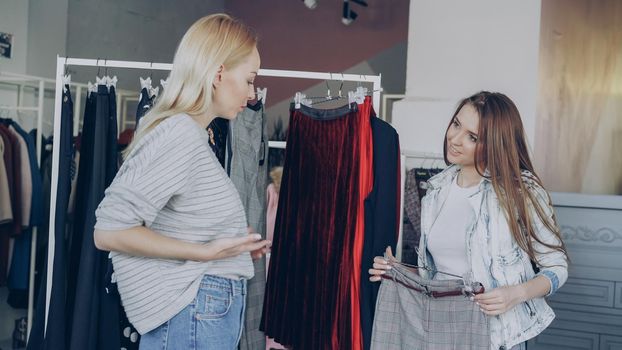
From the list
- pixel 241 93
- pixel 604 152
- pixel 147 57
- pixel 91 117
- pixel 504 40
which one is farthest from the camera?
pixel 147 57

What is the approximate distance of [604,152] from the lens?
4395mm

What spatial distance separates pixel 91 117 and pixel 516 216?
1.82 m

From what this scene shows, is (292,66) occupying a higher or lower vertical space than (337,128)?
higher

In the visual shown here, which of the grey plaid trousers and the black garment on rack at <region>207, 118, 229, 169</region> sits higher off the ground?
the black garment on rack at <region>207, 118, 229, 169</region>

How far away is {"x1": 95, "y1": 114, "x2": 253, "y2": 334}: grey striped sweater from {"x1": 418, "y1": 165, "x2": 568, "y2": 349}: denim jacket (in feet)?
2.70

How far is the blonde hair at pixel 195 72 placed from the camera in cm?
154

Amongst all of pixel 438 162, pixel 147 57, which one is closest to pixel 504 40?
pixel 438 162

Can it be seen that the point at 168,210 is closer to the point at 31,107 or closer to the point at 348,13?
the point at 31,107

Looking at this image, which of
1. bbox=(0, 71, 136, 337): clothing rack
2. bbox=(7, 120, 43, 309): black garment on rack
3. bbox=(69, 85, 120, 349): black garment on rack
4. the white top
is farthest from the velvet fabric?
bbox=(7, 120, 43, 309): black garment on rack

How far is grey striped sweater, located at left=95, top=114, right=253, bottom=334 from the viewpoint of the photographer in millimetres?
1462

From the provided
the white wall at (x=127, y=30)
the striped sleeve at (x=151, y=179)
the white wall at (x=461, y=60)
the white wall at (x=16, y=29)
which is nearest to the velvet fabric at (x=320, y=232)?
the striped sleeve at (x=151, y=179)

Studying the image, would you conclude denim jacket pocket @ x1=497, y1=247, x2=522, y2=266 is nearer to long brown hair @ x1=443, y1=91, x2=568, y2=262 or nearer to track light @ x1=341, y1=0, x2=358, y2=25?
long brown hair @ x1=443, y1=91, x2=568, y2=262

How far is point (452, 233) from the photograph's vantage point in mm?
2199

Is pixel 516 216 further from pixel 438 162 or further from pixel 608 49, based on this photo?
pixel 608 49
